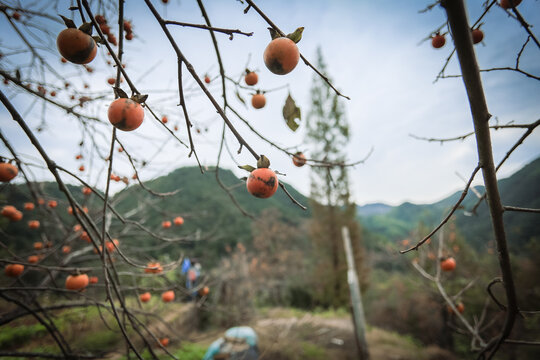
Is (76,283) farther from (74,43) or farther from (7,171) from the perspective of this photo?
(74,43)

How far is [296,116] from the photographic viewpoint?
0.92 m

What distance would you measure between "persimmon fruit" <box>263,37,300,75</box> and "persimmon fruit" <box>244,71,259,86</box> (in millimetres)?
913

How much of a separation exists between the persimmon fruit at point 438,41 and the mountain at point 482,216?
3.57 feet

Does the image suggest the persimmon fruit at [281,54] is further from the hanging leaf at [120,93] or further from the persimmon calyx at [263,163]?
the hanging leaf at [120,93]

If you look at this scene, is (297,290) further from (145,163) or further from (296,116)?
(296,116)

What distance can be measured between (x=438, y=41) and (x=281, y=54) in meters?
1.73

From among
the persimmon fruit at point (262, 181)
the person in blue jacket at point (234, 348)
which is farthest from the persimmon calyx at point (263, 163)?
the person in blue jacket at point (234, 348)

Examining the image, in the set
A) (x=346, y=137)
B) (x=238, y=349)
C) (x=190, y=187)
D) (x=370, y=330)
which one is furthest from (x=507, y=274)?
(x=190, y=187)

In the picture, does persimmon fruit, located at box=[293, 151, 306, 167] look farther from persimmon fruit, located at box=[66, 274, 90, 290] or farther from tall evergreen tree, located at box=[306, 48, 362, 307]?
tall evergreen tree, located at box=[306, 48, 362, 307]

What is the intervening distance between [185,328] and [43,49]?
8.23 meters

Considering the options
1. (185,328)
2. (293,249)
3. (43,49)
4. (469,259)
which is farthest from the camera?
(293,249)

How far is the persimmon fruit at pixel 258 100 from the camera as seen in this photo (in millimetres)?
1667

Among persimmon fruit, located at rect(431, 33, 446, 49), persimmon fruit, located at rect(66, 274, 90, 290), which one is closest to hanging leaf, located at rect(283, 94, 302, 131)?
persimmon fruit, located at rect(431, 33, 446, 49)

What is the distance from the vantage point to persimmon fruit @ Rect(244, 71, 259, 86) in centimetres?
172
